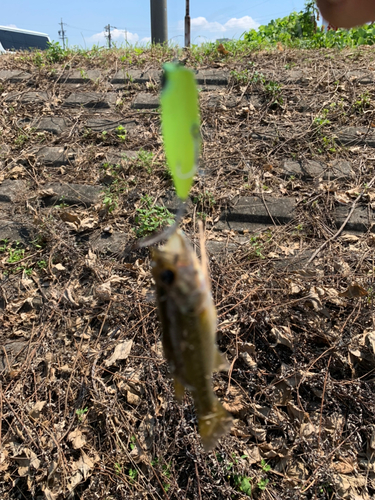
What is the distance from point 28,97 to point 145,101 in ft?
5.18

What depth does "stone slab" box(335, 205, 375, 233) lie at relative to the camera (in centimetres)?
307

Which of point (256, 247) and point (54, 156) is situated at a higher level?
point (54, 156)

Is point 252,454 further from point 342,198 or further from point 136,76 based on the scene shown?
point 136,76

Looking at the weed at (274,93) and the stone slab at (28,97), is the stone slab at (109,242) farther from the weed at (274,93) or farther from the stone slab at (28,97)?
the stone slab at (28,97)

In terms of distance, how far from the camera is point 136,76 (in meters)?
4.74

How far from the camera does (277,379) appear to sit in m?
2.47

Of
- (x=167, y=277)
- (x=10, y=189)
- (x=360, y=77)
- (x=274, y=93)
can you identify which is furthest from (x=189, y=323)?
(x=360, y=77)

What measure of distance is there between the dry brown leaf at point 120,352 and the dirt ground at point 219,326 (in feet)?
0.05

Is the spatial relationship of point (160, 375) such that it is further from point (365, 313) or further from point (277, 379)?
point (365, 313)

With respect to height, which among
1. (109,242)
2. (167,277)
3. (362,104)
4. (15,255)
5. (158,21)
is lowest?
(15,255)

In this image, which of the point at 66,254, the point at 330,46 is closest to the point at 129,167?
the point at 66,254

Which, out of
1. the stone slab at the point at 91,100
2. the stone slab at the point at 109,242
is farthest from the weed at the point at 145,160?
the stone slab at the point at 91,100

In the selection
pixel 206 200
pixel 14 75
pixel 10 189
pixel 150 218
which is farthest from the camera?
pixel 14 75

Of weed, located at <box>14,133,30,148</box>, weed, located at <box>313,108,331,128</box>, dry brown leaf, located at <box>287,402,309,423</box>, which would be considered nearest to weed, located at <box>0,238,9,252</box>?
weed, located at <box>14,133,30,148</box>
